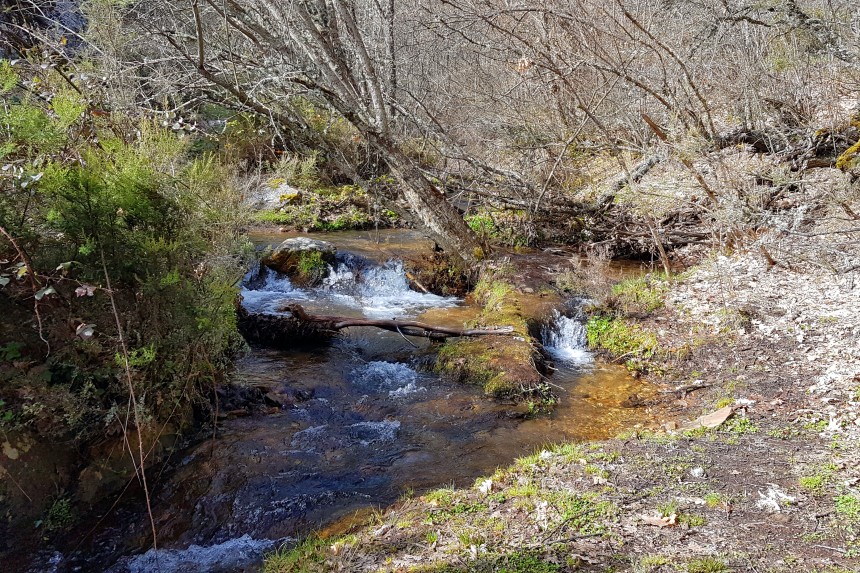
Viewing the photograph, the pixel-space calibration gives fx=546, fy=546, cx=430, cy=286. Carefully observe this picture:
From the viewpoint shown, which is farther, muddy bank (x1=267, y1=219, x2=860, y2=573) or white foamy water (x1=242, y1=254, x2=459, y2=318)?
white foamy water (x1=242, y1=254, x2=459, y2=318)

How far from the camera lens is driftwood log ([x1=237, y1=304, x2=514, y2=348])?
283 inches

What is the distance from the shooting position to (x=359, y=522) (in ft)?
12.9

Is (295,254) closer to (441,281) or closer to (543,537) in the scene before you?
(441,281)

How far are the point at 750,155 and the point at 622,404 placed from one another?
530cm

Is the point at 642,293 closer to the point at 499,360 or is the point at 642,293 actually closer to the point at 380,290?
the point at 499,360

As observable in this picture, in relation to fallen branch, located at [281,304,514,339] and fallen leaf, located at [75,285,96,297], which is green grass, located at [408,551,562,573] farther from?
fallen branch, located at [281,304,514,339]

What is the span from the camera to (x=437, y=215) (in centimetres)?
948

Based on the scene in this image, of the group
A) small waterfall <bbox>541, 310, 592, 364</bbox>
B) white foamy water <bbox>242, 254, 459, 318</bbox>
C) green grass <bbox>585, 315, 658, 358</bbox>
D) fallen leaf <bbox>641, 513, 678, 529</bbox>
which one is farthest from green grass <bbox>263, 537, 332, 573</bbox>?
white foamy water <bbox>242, 254, 459, 318</bbox>

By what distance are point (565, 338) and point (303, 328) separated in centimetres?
363

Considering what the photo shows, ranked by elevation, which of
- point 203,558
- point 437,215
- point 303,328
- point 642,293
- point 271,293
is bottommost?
point 203,558

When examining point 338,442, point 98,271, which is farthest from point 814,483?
point 98,271

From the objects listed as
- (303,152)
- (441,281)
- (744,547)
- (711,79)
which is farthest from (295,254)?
(744,547)

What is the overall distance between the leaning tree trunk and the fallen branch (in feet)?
8.73

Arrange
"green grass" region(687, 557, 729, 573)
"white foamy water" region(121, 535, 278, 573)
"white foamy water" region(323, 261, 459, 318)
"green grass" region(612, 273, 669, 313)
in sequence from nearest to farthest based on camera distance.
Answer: "green grass" region(687, 557, 729, 573) → "white foamy water" region(121, 535, 278, 573) → "green grass" region(612, 273, 669, 313) → "white foamy water" region(323, 261, 459, 318)
